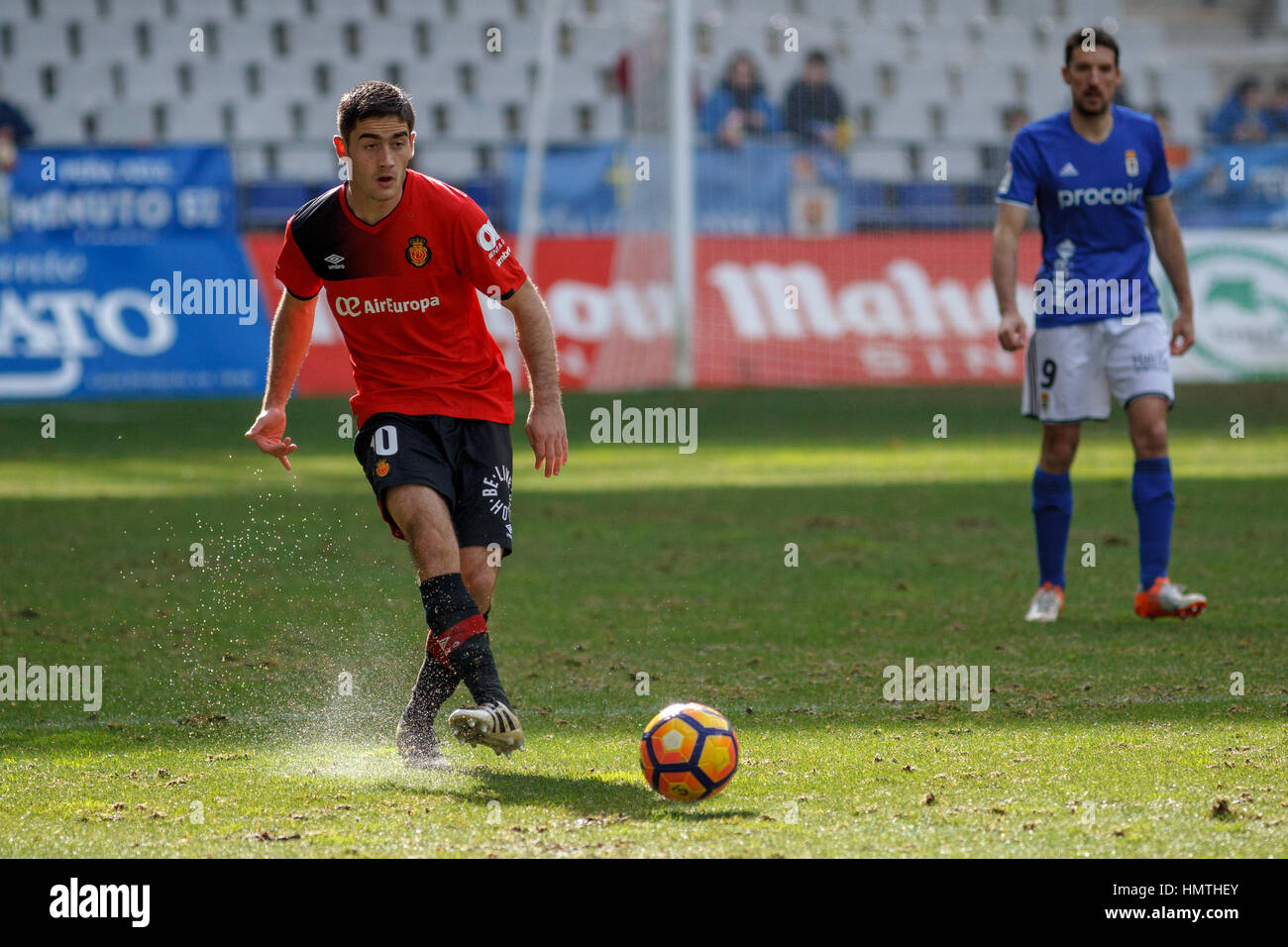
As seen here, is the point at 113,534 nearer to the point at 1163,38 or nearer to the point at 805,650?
the point at 805,650

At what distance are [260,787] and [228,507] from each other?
6.64 metres

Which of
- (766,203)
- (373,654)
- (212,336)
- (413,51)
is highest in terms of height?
(413,51)

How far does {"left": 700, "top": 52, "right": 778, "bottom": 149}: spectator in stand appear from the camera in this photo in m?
20.9

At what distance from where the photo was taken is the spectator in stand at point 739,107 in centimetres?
2088

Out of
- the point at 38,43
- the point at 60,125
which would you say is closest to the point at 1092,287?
the point at 60,125

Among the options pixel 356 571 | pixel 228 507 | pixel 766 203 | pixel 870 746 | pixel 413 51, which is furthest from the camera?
pixel 413 51

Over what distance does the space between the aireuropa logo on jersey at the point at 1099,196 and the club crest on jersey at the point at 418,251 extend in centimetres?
329

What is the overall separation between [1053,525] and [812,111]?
1495 centimetres

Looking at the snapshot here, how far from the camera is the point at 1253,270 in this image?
19000 mm

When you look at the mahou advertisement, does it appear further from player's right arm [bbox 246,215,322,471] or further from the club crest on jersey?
the club crest on jersey

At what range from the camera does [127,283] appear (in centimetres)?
1809

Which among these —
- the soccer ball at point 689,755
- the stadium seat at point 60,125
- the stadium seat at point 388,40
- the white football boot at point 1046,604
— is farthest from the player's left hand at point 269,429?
the stadium seat at point 388,40

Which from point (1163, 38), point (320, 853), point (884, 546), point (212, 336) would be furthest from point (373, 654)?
point (1163, 38)

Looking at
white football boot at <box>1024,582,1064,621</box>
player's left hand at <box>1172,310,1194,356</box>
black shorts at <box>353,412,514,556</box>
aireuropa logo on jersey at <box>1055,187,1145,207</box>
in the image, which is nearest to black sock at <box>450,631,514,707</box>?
black shorts at <box>353,412,514,556</box>
